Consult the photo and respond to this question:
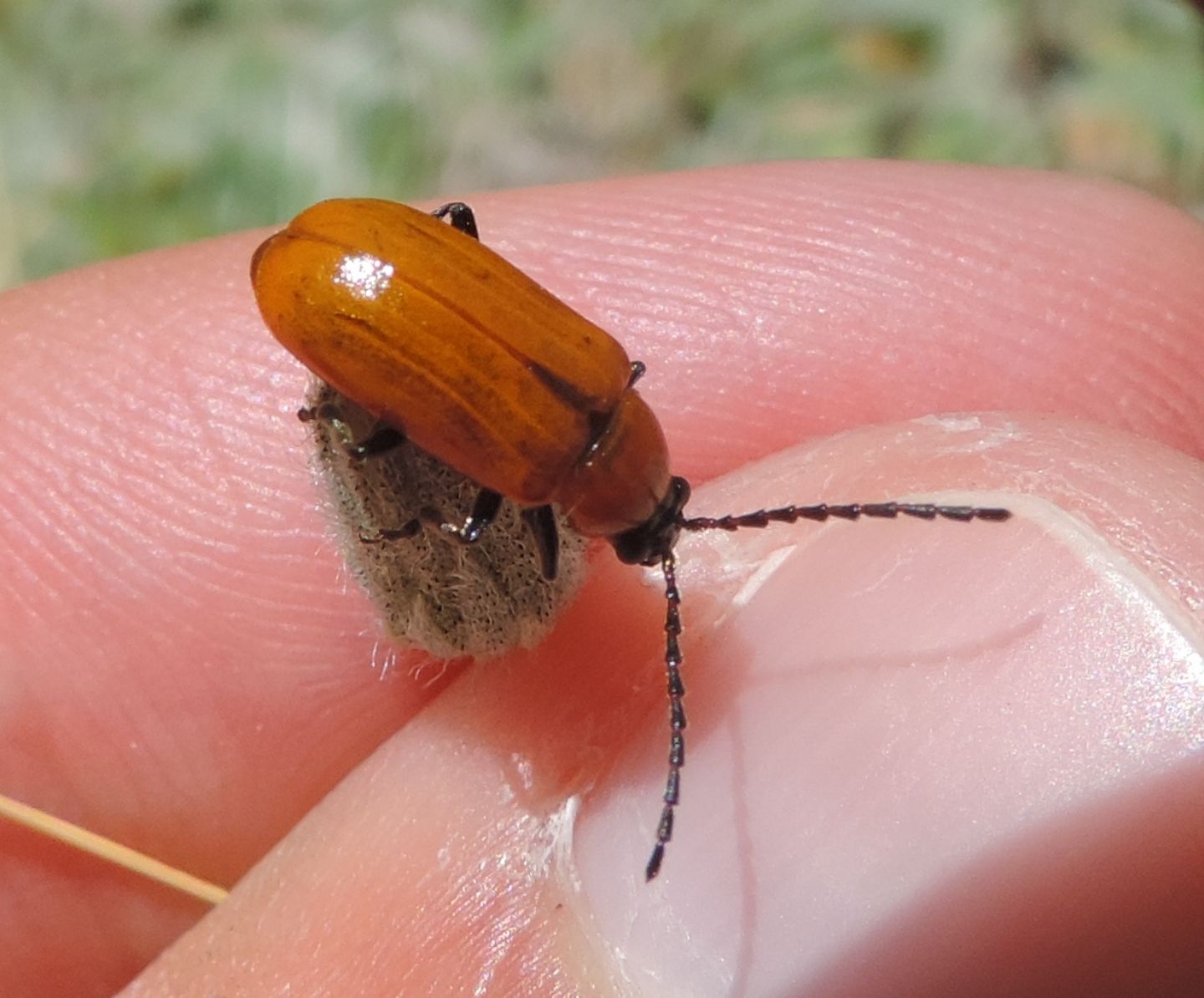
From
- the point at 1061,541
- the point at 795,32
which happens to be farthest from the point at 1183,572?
the point at 795,32

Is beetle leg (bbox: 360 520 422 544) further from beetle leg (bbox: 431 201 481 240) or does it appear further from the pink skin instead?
beetle leg (bbox: 431 201 481 240)

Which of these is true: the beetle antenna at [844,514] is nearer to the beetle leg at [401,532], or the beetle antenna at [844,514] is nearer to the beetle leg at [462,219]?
the beetle leg at [401,532]

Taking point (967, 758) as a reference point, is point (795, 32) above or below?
above

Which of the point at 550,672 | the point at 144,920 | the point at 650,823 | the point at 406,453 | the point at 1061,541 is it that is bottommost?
the point at 144,920

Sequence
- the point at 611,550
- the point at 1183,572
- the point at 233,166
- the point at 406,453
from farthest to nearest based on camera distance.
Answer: the point at 233,166 < the point at 611,550 < the point at 406,453 < the point at 1183,572

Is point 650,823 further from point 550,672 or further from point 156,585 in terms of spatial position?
point 156,585

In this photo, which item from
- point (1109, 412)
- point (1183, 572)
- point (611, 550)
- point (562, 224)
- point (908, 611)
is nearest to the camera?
point (1183, 572)

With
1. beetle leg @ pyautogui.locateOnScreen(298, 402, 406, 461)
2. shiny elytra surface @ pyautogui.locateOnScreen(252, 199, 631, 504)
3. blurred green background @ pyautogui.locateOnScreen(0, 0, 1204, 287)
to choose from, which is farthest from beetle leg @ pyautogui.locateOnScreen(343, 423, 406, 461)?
blurred green background @ pyautogui.locateOnScreen(0, 0, 1204, 287)
